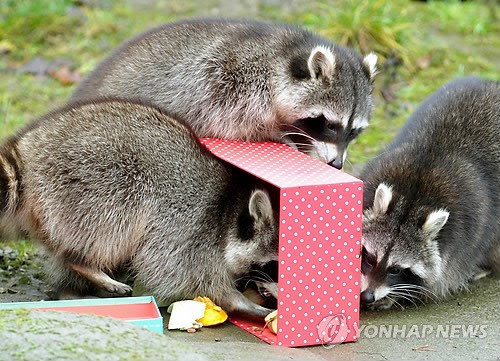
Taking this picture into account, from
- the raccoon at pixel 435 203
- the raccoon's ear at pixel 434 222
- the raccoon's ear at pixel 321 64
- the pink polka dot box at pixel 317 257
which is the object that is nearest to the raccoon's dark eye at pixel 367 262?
the raccoon at pixel 435 203

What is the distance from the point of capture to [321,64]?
18.1 ft

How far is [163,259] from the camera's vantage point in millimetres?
4668

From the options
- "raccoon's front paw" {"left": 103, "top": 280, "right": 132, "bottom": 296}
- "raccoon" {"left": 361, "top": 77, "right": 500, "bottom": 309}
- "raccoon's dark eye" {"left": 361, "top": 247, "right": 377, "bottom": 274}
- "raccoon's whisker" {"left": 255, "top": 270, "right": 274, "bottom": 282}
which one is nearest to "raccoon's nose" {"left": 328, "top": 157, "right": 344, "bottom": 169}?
"raccoon" {"left": 361, "top": 77, "right": 500, "bottom": 309}

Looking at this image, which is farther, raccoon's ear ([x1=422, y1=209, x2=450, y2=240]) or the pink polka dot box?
raccoon's ear ([x1=422, y1=209, x2=450, y2=240])

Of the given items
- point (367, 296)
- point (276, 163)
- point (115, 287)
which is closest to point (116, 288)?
point (115, 287)

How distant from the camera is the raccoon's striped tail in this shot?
4.50 m

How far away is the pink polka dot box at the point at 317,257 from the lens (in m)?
4.34

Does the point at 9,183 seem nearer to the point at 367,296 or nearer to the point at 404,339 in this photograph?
the point at 367,296

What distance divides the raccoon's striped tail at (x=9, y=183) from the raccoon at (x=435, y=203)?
1.82 m

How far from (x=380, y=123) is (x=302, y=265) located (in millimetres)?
3767

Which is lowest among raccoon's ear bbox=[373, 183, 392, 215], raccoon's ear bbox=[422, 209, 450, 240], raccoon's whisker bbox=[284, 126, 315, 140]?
raccoon's ear bbox=[422, 209, 450, 240]

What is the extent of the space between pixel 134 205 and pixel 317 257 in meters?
0.92

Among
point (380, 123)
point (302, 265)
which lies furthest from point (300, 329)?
point (380, 123)

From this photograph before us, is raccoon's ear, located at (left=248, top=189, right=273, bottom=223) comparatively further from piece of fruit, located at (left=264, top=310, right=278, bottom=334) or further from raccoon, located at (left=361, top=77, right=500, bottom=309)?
raccoon, located at (left=361, top=77, right=500, bottom=309)
